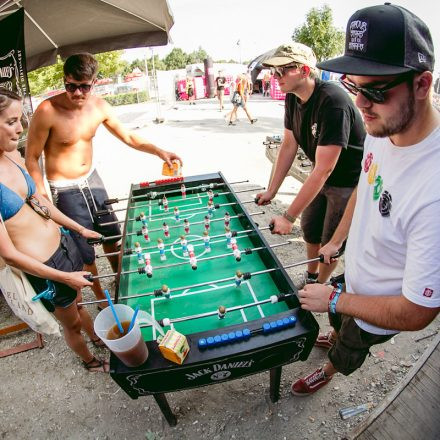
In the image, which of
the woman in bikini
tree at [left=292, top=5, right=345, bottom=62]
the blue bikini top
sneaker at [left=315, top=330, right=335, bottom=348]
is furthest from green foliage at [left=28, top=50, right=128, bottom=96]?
sneaker at [left=315, top=330, right=335, bottom=348]

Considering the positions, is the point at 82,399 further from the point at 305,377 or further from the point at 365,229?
the point at 365,229

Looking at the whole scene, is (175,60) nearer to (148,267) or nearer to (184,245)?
(184,245)

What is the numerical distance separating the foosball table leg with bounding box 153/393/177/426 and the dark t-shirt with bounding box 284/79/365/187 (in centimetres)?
199

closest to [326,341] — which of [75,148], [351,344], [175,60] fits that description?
[351,344]

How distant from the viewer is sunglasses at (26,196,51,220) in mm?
1995

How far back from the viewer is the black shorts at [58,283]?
6.55 ft

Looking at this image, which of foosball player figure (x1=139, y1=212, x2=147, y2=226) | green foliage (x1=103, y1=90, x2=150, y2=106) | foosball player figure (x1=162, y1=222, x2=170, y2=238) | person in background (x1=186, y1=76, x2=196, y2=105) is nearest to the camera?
foosball player figure (x1=162, y1=222, x2=170, y2=238)

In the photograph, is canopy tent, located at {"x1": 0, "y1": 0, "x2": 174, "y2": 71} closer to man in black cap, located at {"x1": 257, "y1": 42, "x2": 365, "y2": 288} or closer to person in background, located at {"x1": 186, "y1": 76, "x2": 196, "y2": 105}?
man in black cap, located at {"x1": 257, "y1": 42, "x2": 365, "y2": 288}

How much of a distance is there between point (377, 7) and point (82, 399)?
302cm

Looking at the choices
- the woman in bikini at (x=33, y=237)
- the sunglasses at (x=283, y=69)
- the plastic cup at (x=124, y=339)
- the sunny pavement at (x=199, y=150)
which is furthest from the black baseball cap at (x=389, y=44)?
the sunny pavement at (x=199, y=150)

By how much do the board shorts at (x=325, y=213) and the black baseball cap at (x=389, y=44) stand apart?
58.3 inches

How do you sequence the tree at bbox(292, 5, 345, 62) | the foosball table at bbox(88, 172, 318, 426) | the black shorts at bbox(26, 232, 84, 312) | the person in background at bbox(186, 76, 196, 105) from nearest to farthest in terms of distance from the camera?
the foosball table at bbox(88, 172, 318, 426) → the black shorts at bbox(26, 232, 84, 312) → the person in background at bbox(186, 76, 196, 105) → the tree at bbox(292, 5, 345, 62)

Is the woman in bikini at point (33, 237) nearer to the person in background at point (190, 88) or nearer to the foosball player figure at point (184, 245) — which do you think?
the foosball player figure at point (184, 245)

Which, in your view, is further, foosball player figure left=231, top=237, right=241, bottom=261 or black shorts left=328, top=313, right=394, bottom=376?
foosball player figure left=231, top=237, right=241, bottom=261
